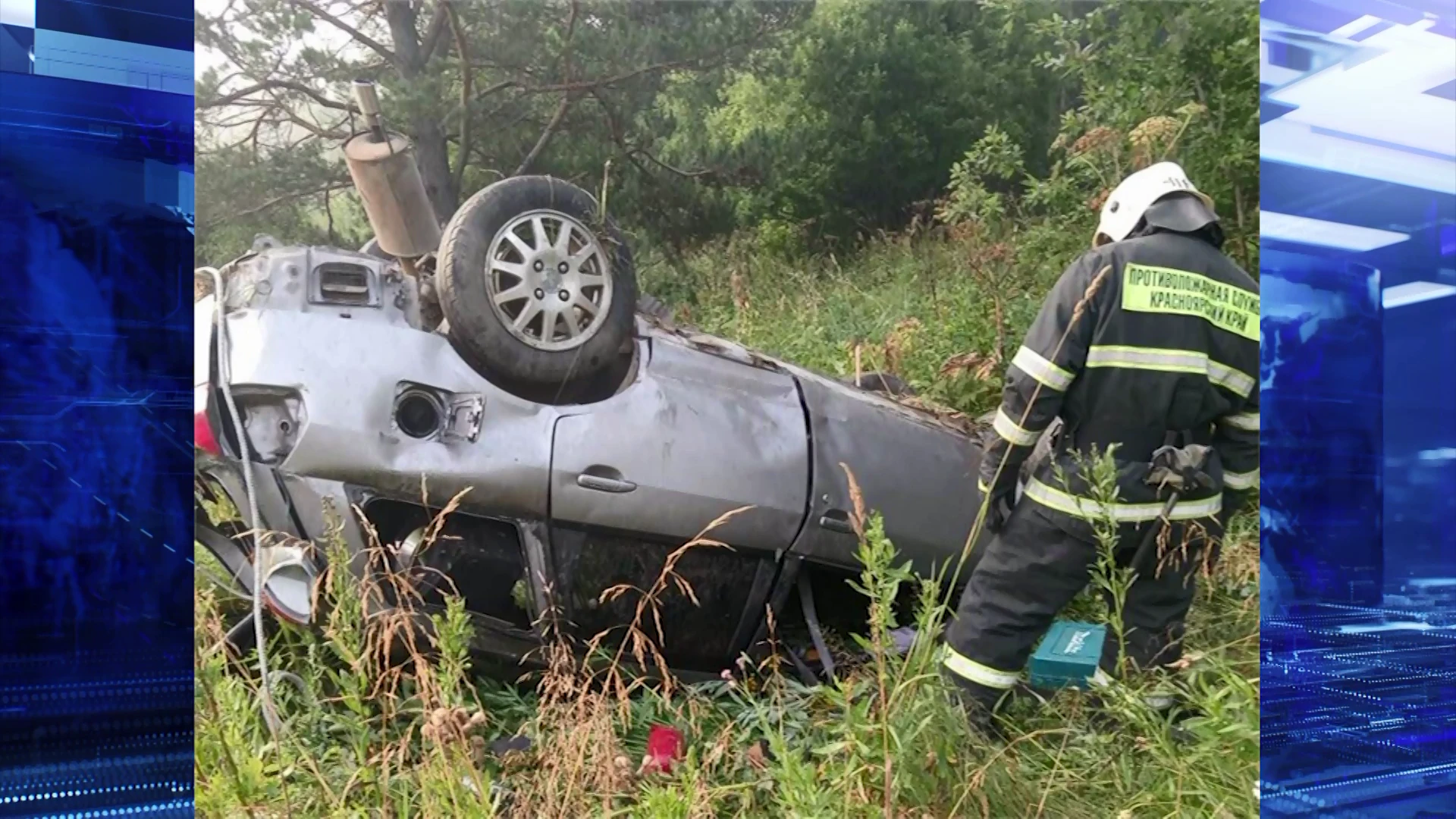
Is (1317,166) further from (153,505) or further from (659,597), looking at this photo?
(153,505)

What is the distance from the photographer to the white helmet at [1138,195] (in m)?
2.38

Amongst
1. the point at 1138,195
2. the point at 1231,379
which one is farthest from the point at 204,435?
the point at 1231,379

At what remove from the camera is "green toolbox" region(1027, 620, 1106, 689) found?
94.5 inches

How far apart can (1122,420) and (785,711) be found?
3.59 feet

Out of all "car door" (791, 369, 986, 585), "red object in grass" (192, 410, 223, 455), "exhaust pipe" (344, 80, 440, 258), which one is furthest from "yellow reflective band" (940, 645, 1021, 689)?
"red object in grass" (192, 410, 223, 455)

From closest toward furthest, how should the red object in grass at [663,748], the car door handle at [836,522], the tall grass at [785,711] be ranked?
the tall grass at [785,711]
the red object in grass at [663,748]
the car door handle at [836,522]

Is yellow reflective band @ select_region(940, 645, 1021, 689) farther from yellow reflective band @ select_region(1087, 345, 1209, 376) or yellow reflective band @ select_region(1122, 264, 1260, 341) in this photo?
yellow reflective band @ select_region(1122, 264, 1260, 341)

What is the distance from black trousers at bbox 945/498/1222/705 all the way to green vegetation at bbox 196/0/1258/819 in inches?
3.1

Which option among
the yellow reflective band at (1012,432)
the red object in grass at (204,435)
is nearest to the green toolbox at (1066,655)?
the yellow reflective band at (1012,432)

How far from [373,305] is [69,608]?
2.99ft

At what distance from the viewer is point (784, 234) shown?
2.33 m

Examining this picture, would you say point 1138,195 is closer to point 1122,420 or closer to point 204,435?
point 1122,420

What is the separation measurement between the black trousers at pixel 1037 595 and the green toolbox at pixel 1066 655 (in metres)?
0.03

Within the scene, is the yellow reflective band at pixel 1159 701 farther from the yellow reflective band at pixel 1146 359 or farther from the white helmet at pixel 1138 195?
the white helmet at pixel 1138 195
